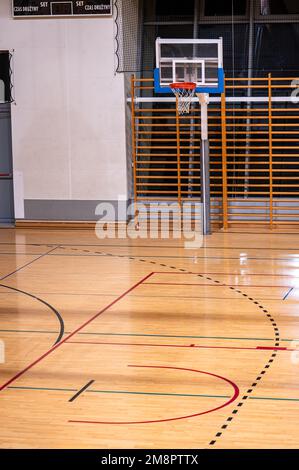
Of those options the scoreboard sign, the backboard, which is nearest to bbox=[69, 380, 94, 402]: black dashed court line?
the backboard

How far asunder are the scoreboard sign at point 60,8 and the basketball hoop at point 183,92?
2.18 meters

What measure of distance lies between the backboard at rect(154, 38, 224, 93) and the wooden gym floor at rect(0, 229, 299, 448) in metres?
2.76

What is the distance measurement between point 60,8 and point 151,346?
9.42 meters

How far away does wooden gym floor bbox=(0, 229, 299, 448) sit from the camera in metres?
7.00

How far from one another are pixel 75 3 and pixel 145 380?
1034 cm

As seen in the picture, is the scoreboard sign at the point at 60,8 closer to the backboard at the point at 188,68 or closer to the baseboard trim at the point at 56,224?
the backboard at the point at 188,68

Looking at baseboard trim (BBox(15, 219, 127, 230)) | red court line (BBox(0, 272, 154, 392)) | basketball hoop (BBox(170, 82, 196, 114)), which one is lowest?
red court line (BBox(0, 272, 154, 392))

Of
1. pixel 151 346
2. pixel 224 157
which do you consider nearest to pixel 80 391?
pixel 151 346

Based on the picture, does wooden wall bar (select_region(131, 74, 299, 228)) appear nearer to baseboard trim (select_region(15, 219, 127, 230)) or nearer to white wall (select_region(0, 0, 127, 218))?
white wall (select_region(0, 0, 127, 218))

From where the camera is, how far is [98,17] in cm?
1664

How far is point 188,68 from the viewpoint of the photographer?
15.1 m

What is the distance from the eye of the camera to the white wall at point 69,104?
16.7m

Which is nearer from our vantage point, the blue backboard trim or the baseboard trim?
the blue backboard trim

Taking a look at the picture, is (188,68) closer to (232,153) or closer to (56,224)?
(232,153)
